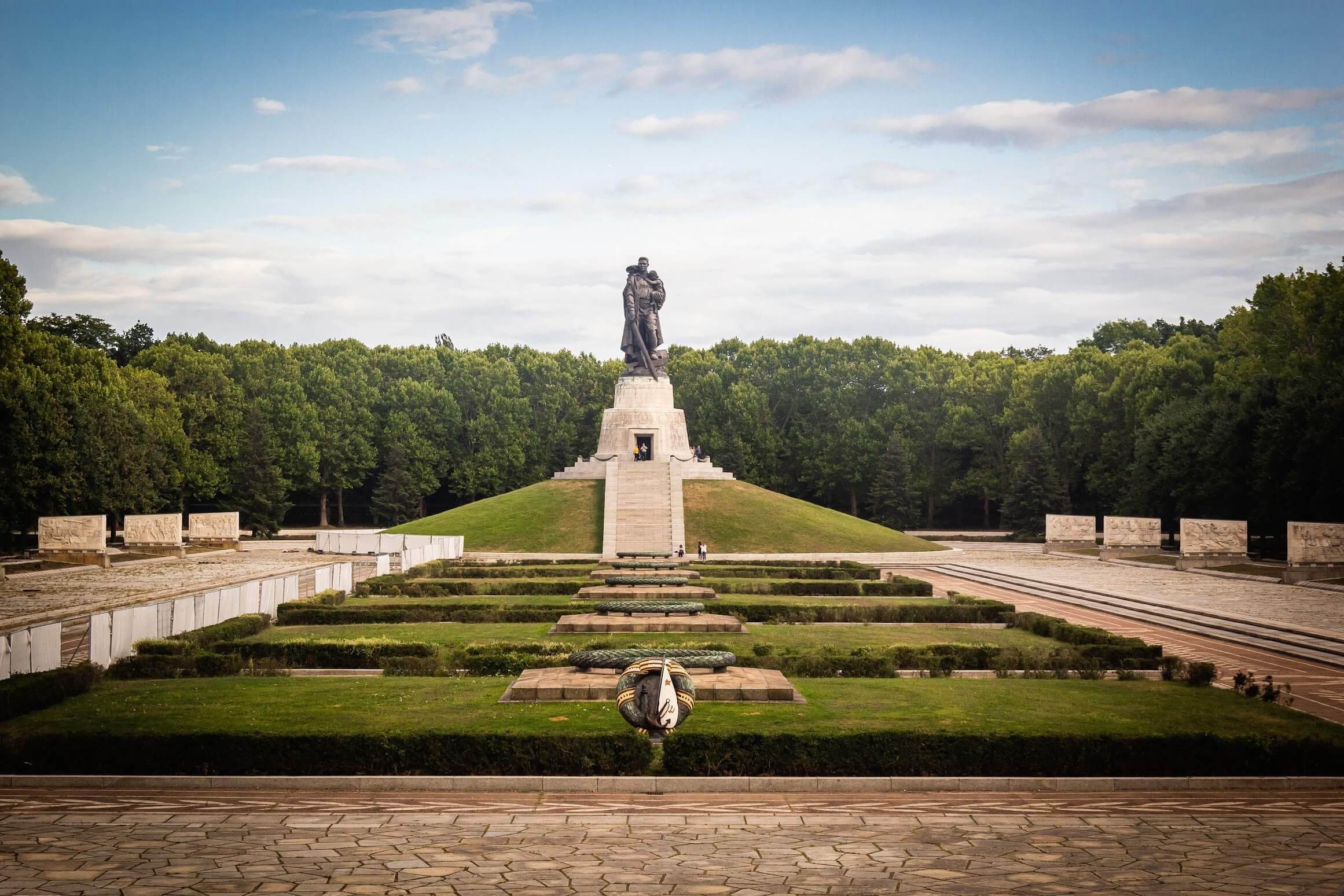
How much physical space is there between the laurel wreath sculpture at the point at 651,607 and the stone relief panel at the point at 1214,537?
24277 mm

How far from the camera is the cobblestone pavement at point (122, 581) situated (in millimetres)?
26047

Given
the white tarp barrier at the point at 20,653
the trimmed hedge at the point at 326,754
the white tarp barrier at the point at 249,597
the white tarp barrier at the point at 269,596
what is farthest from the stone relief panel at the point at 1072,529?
the white tarp barrier at the point at 20,653

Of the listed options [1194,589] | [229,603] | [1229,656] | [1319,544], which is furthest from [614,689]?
[1319,544]

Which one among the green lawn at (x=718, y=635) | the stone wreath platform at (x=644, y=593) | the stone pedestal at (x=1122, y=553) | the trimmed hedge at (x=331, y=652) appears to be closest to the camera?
the trimmed hedge at (x=331, y=652)

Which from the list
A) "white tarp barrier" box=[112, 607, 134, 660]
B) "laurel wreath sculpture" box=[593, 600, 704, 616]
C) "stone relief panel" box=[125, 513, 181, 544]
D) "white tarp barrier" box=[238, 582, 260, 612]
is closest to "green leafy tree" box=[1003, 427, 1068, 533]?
"stone relief panel" box=[125, 513, 181, 544]

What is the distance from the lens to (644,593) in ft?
90.1

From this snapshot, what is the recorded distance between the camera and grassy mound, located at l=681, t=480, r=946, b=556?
4731 cm

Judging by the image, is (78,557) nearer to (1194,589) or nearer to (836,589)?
(836,589)

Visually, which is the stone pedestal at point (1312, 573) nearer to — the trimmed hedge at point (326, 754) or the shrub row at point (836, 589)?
the shrub row at point (836, 589)

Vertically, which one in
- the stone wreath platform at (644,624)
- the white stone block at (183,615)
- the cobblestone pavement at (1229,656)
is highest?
the white stone block at (183,615)

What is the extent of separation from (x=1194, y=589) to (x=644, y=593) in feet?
52.9

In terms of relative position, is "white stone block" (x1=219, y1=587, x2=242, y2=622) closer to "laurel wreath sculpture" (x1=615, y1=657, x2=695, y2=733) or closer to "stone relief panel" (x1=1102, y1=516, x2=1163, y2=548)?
"laurel wreath sculpture" (x1=615, y1=657, x2=695, y2=733)

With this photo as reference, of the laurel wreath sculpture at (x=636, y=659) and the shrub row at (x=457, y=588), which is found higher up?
the laurel wreath sculpture at (x=636, y=659)

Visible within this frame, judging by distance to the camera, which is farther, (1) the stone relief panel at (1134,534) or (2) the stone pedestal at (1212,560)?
(1) the stone relief panel at (1134,534)
